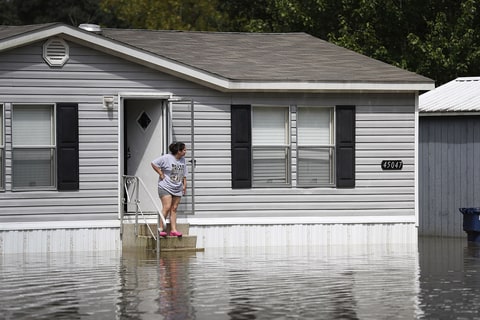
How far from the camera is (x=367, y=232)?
25.7 metres

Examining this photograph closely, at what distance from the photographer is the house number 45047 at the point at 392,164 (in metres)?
25.6

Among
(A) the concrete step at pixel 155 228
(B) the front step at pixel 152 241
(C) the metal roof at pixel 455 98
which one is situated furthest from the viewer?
(C) the metal roof at pixel 455 98

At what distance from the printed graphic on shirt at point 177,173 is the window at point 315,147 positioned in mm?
2714

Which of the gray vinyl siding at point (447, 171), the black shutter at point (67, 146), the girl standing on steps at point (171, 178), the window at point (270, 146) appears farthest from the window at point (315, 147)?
the black shutter at point (67, 146)

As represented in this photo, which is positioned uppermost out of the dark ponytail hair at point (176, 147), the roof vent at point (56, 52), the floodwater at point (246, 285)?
the roof vent at point (56, 52)

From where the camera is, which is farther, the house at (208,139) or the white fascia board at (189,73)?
the house at (208,139)

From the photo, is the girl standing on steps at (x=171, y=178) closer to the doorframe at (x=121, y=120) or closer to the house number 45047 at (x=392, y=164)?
the doorframe at (x=121, y=120)

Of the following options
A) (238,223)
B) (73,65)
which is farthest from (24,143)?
(238,223)

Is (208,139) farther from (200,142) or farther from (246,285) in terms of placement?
(246,285)

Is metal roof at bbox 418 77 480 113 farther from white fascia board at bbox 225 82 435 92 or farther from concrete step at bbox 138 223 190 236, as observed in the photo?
concrete step at bbox 138 223 190 236

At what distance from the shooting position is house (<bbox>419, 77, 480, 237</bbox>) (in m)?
28.2

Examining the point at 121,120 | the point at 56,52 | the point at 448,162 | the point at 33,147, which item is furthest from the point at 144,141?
the point at 448,162

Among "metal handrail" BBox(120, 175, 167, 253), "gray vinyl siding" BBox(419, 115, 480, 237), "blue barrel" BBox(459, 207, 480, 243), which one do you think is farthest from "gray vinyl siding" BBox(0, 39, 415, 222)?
"gray vinyl siding" BBox(419, 115, 480, 237)

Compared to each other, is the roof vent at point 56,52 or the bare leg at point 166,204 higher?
the roof vent at point 56,52
